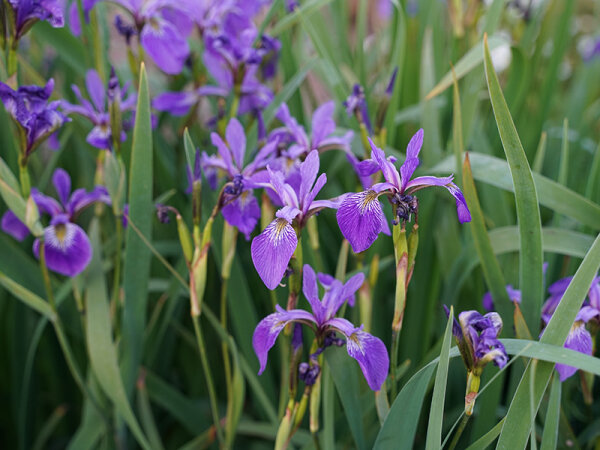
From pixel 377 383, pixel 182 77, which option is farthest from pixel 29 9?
pixel 377 383

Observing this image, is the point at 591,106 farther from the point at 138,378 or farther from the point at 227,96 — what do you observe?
the point at 138,378

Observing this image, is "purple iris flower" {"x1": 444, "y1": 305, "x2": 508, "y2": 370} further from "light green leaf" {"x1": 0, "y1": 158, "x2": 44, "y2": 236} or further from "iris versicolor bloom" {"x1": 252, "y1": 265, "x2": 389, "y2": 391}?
"light green leaf" {"x1": 0, "y1": 158, "x2": 44, "y2": 236}

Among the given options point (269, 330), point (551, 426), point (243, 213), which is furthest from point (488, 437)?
point (243, 213)

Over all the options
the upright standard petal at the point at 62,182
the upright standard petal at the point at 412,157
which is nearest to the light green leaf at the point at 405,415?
the upright standard petal at the point at 412,157

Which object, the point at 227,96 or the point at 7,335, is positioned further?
the point at 7,335

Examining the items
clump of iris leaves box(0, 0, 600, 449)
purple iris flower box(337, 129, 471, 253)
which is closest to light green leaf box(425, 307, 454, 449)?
clump of iris leaves box(0, 0, 600, 449)

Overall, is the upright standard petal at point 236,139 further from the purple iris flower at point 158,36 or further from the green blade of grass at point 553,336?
the green blade of grass at point 553,336
